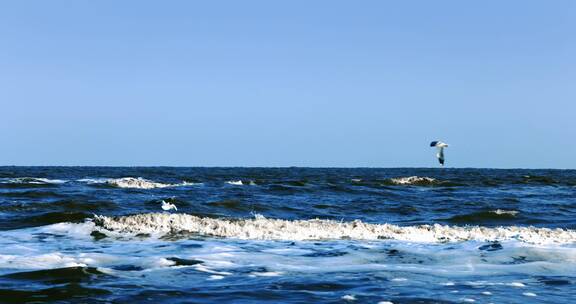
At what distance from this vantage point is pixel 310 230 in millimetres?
12789

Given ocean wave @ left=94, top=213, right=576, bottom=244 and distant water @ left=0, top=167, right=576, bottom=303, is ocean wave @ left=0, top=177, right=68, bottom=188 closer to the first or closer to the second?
distant water @ left=0, top=167, right=576, bottom=303

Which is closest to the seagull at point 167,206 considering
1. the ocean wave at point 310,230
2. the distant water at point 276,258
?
the distant water at point 276,258

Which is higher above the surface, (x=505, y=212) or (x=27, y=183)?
(x=27, y=183)

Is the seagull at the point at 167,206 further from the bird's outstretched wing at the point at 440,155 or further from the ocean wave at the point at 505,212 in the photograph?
the ocean wave at the point at 505,212

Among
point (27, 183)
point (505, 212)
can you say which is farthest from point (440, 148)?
point (27, 183)

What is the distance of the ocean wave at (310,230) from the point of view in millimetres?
12048

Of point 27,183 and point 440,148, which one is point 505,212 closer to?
point 440,148

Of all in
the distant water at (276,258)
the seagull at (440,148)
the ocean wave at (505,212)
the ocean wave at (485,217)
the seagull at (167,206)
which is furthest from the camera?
the seagull at (440,148)

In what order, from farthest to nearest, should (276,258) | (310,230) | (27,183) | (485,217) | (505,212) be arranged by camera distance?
1. (27,183)
2. (505,212)
3. (485,217)
4. (310,230)
5. (276,258)

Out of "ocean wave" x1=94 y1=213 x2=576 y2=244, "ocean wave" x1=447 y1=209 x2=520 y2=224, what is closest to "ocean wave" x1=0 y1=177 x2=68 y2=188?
"ocean wave" x1=94 y1=213 x2=576 y2=244

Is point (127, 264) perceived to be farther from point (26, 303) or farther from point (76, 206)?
point (76, 206)

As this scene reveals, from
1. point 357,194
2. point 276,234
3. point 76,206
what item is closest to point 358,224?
point 276,234

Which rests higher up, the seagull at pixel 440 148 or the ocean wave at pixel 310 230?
the seagull at pixel 440 148

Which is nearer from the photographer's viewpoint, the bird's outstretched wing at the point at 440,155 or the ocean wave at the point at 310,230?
the ocean wave at the point at 310,230
